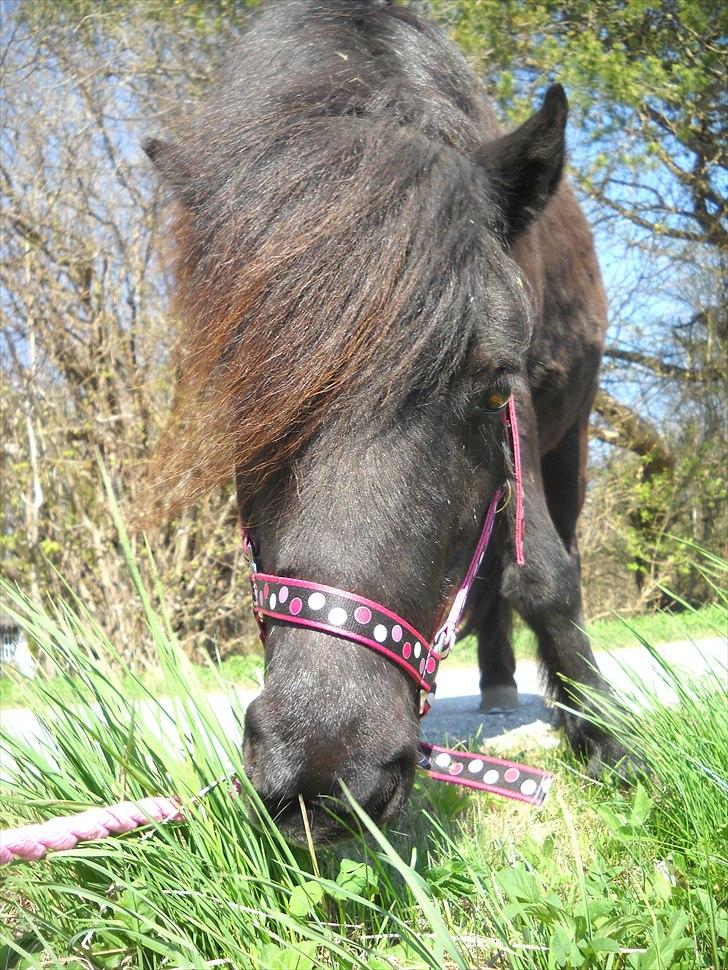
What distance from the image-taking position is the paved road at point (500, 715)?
11.6ft

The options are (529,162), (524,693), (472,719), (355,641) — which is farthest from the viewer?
(524,693)

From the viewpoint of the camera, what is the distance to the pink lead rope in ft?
5.04

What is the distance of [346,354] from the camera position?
179 cm

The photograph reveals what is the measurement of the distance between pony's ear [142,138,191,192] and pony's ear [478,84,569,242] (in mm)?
789

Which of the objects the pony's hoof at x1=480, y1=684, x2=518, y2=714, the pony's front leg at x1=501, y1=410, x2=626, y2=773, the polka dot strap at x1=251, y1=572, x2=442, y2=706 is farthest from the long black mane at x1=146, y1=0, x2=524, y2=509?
the pony's hoof at x1=480, y1=684, x2=518, y2=714

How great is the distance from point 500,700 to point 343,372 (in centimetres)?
355

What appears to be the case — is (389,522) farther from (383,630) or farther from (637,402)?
(637,402)

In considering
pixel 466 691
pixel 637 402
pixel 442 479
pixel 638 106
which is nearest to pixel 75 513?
pixel 466 691

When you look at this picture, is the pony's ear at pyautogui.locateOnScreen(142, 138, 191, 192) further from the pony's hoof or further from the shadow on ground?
the pony's hoof

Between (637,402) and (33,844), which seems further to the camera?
(637,402)

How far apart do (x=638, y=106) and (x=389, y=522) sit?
10586mm

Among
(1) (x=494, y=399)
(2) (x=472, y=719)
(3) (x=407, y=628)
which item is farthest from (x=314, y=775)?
(2) (x=472, y=719)

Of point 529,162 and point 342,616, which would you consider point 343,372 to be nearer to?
point 342,616

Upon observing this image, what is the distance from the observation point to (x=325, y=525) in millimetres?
1741
